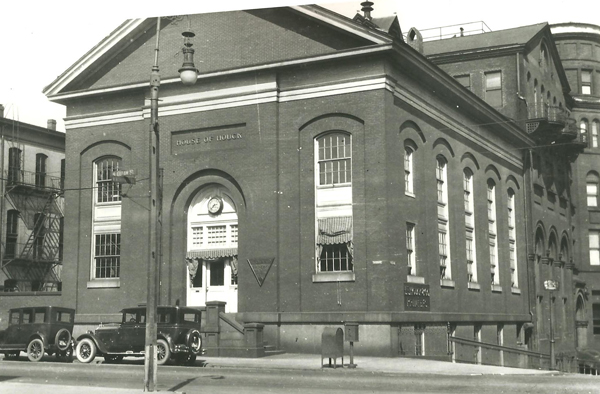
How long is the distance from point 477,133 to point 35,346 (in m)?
23.1

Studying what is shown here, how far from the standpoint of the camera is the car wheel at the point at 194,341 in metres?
22.7

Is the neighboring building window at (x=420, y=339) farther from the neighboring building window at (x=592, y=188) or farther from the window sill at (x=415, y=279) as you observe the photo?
the neighboring building window at (x=592, y=188)

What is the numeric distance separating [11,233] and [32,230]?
4.00ft

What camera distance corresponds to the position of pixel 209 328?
1043 inches

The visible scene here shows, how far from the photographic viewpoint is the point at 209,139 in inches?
1219

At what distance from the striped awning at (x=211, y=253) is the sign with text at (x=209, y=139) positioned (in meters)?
4.07

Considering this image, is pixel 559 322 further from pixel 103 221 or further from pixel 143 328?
pixel 143 328

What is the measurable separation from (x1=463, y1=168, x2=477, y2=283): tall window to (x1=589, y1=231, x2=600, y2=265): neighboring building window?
14836mm

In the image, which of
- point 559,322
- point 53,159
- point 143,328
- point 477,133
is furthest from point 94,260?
point 559,322

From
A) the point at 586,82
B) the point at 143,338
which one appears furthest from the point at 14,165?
the point at 586,82

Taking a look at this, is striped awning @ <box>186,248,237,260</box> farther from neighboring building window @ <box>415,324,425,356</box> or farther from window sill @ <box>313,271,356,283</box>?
neighboring building window @ <box>415,324,425,356</box>

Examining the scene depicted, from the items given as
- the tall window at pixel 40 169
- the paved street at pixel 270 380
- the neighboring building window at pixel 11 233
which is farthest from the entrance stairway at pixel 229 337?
the tall window at pixel 40 169

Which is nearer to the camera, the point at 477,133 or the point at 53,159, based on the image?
the point at 477,133

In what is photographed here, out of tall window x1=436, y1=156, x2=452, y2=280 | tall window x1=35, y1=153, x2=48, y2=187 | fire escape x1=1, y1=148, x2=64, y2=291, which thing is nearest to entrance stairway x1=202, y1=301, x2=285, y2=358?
tall window x1=436, y1=156, x2=452, y2=280
